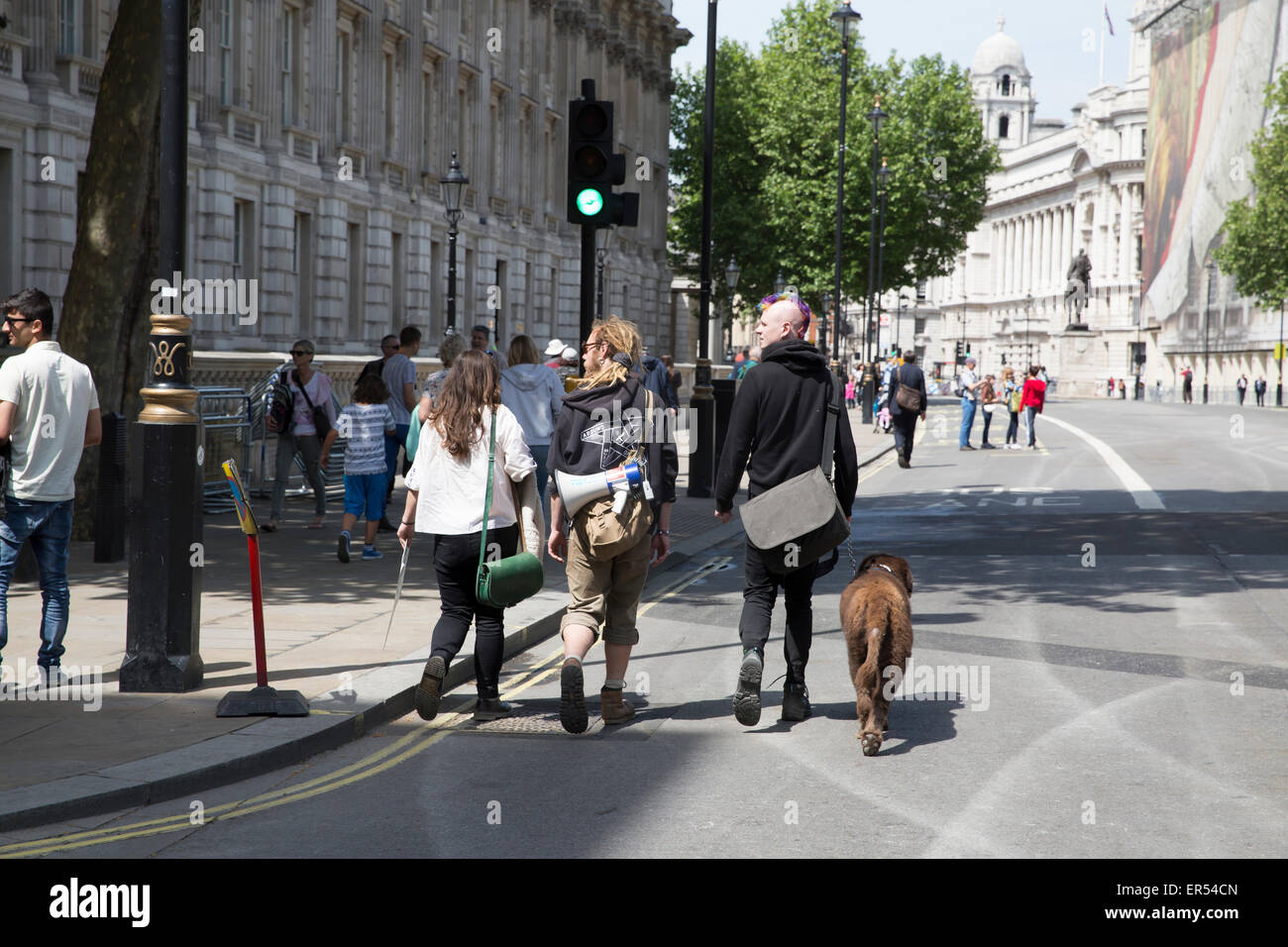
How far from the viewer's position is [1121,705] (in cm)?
766

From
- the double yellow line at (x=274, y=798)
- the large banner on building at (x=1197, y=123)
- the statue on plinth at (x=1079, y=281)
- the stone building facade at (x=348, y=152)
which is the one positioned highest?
the large banner on building at (x=1197, y=123)

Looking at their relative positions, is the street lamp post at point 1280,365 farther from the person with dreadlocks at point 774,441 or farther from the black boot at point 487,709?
the black boot at point 487,709

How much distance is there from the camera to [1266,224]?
6250 cm

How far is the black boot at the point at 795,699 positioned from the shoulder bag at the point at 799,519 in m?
0.60

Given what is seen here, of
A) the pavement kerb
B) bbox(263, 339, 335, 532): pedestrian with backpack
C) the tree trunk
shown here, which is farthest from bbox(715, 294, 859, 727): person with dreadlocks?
bbox(263, 339, 335, 532): pedestrian with backpack

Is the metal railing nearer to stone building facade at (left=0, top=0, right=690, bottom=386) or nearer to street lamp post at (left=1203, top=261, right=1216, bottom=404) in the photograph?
stone building facade at (left=0, top=0, right=690, bottom=386)

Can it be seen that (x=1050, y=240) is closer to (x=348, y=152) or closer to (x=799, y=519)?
(x=348, y=152)

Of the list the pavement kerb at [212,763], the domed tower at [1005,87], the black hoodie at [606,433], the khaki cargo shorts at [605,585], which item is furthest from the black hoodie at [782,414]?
the domed tower at [1005,87]

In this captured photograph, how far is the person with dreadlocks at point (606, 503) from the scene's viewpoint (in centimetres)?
708

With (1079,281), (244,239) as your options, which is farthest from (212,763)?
(1079,281)

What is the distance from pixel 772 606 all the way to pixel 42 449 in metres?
3.73
